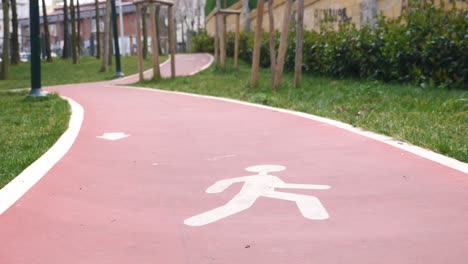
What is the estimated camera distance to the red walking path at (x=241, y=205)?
341 centimetres

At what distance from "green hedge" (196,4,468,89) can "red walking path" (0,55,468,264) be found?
4.94 metres

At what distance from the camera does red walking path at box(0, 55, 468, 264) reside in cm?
341

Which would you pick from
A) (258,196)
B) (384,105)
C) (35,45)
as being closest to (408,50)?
(384,105)

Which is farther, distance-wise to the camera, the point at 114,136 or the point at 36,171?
the point at 114,136

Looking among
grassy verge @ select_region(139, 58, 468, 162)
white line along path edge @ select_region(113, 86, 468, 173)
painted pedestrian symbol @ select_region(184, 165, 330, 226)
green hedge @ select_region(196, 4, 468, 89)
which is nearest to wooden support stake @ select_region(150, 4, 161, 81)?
grassy verge @ select_region(139, 58, 468, 162)

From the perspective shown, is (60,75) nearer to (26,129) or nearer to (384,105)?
(26,129)

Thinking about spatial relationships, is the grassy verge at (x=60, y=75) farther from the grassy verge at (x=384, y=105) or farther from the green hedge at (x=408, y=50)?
the green hedge at (x=408, y=50)

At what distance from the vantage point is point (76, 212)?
4289 millimetres

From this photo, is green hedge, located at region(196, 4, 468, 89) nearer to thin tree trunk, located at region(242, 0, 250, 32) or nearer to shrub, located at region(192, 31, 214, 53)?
thin tree trunk, located at region(242, 0, 250, 32)

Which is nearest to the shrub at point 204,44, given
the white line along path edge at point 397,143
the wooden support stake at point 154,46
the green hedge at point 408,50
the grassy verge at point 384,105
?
the wooden support stake at point 154,46

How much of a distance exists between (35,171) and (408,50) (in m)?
8.74

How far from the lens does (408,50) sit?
40.7 ft

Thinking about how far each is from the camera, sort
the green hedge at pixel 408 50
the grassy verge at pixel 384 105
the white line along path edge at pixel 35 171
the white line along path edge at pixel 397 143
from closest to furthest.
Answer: the white line along path edge at pixel 35 171
the white line along path edge at pixel 397 143
the grassy verge at pixel 384 105
the green hedge at pixel 408 50

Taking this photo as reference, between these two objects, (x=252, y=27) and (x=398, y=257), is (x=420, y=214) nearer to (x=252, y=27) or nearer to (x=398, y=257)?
(x=398, y=257)
